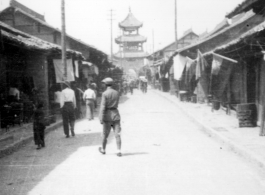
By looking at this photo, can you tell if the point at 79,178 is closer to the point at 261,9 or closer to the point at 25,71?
the point at 261,9

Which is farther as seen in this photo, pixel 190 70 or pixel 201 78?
pixel 190 70

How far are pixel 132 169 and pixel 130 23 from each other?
2695 inches

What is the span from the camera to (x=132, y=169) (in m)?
7.06

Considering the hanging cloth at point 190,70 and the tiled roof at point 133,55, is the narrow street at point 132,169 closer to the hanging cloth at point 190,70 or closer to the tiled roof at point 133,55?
the hanging cloth at point 190,70

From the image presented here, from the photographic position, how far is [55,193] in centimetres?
568

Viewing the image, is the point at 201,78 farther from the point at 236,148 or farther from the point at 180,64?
the point at 236,148

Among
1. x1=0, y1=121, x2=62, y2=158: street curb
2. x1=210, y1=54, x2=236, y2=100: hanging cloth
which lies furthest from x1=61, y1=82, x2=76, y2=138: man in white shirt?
x1=210, y1=54, x2=236, y2=100: hanging cloth

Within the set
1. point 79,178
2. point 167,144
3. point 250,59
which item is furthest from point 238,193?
point 250,59

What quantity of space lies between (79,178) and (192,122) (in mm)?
9566

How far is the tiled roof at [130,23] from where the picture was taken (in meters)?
72.9

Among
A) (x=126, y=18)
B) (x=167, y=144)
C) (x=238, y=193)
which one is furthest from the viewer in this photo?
(x=126, y=18)

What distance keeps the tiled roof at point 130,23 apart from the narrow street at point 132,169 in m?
63.7

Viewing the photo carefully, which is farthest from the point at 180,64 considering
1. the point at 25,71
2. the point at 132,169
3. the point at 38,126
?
the point at 132,169

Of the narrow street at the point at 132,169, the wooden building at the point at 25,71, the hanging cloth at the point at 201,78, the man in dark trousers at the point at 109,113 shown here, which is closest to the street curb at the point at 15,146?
the narrow street at the point at 132,169
